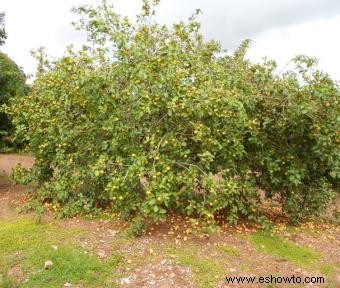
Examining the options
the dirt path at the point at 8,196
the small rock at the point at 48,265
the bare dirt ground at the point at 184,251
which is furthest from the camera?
the dirt path at the point at 8,196

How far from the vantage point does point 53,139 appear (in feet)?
19.5

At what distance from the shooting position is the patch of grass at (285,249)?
4547 mm

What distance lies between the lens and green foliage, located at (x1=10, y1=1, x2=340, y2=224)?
15.3 ft

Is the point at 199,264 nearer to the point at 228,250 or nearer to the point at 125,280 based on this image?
the point at 228,250

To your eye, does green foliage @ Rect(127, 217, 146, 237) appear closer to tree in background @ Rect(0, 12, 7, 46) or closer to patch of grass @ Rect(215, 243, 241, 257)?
patch of grass @ Rect(215, 243, 241, 257)

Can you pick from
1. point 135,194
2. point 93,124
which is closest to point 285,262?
point 135,194

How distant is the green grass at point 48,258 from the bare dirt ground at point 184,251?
14cm

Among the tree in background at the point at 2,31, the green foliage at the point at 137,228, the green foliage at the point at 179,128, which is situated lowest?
the green foliage at the point at 137,228

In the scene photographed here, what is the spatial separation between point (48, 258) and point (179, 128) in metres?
2.09

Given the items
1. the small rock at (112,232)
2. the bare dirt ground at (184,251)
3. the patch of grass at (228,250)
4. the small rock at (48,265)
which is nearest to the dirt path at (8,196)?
the bare dirt ground at (184,251)

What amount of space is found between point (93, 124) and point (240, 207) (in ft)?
7.46

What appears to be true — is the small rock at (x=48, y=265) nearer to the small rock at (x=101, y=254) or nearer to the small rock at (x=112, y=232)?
the small rock at (x=101, y=254)

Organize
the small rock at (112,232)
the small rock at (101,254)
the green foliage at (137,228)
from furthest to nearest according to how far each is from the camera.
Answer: the small rock at (112,232)
the green foliage at (137,228)
the small rock at (101,254)

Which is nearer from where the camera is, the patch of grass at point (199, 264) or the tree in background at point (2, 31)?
the patch of grass at point (199, 264)
